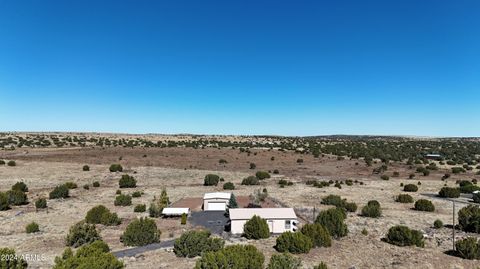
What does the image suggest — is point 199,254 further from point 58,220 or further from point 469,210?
point 469,210

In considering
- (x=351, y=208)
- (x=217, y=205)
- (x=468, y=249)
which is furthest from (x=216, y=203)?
(x=468, y=249)

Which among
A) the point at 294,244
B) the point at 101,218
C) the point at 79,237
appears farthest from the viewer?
the point at 101,218

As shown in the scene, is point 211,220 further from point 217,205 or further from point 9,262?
point 9,262

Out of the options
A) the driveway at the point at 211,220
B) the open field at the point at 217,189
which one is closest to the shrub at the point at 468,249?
the open field at the point at 217,189

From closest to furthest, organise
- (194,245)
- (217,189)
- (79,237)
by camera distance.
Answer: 1. (194,245)
2. (79,237)
3. (217,189)

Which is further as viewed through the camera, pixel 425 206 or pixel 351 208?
pixel 425 206

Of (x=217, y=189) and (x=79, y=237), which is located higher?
(x=79, y=237)

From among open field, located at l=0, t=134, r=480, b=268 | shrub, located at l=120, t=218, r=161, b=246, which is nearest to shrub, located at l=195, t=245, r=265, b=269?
open field, located at l=0, t=134, r=480, b=268

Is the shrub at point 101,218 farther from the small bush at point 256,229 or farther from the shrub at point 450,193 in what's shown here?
the shrub at point 450,193

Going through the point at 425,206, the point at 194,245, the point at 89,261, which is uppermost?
the point at 89,261
